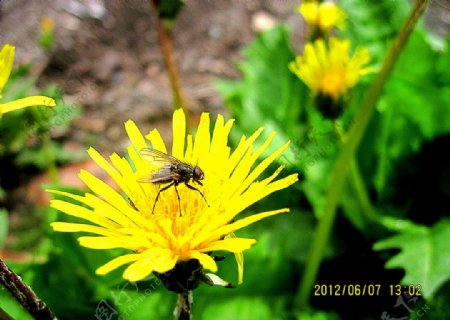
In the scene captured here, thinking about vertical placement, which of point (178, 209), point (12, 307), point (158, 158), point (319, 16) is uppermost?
point (319, 16)

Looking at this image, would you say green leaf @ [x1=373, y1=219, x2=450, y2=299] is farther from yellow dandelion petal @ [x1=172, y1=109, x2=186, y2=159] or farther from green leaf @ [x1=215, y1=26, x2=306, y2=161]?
yellow dandelion petal @ [x1=172, y1=109, x2=186, y2=159]

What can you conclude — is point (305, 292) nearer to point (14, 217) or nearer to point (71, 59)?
point (14, 217)

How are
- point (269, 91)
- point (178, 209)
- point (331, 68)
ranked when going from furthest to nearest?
point (269, 91) < point (331, 68) < point (178, 209)

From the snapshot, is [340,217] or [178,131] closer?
[178,131]

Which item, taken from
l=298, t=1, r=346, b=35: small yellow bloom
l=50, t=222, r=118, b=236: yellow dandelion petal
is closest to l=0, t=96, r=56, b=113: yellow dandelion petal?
l=50, t=222, r=118, b=236: yellow dandelion petal

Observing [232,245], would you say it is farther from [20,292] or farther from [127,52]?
[127,52]

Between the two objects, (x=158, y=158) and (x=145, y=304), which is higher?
(x=158, y=158)

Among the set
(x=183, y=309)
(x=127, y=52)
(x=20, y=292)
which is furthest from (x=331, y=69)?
(x=127, y=52)
